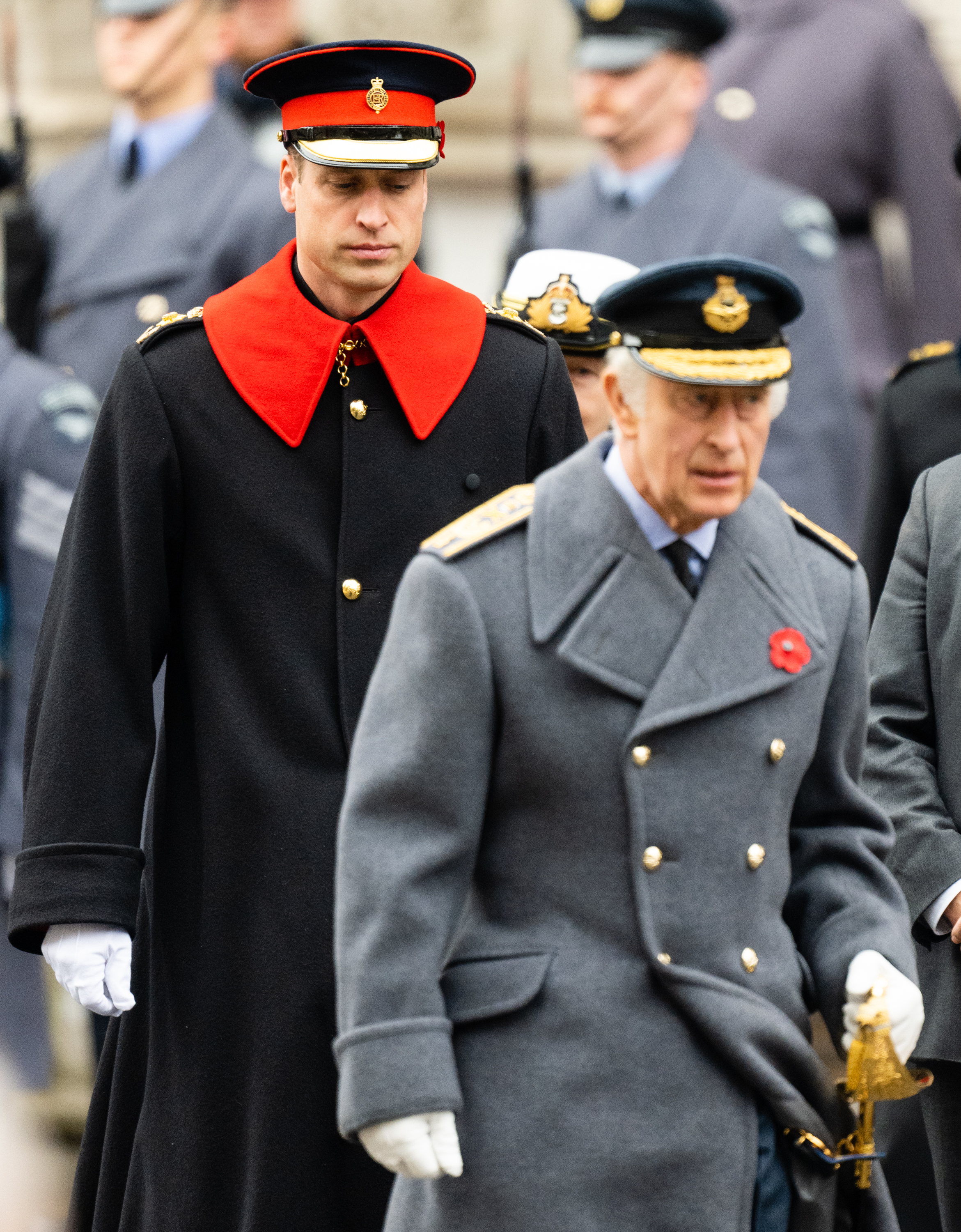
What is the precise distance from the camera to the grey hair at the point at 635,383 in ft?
10.0

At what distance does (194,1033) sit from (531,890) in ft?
3.06

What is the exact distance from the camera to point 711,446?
301 cm

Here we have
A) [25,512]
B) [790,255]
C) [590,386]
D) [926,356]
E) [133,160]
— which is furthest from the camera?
[133,160]

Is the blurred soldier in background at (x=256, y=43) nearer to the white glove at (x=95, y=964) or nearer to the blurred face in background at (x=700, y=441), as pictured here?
the white glove at (x=95, y=964)

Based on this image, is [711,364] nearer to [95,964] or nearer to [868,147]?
Answer: [95,964]

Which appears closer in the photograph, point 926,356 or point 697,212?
point 926,356

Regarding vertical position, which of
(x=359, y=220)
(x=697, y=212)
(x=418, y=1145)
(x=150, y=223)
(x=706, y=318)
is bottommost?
(x=418, y=1145)

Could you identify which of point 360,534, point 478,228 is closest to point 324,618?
point 360,534

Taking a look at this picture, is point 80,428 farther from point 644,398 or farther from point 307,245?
point 644,398

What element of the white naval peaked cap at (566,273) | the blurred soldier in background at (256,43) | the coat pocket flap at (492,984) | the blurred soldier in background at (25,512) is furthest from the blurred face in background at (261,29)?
the coat pocket flap at (492,984)

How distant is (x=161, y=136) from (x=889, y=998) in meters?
4.54

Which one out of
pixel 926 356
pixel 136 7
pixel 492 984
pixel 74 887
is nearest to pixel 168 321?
pixel 74 887

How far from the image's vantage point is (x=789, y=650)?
10.2ft

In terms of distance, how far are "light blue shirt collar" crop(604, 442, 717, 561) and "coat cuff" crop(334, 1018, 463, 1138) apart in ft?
2.16
